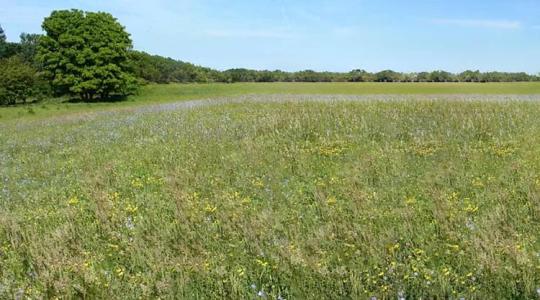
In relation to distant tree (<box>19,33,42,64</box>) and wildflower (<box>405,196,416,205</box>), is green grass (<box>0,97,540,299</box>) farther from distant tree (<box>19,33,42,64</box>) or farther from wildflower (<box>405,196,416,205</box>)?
distant tree (<box>19,33,42,64</box>)

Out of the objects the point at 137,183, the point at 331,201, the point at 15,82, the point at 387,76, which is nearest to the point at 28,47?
the point at 15,82

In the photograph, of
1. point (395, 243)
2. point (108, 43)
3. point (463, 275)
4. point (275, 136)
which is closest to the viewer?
point (463, 275)

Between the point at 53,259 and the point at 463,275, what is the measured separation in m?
4.13

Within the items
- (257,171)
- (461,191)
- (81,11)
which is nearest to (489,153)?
(461,191)

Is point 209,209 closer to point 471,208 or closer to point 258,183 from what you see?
point 258,183

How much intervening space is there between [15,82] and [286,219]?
55141 millimetres

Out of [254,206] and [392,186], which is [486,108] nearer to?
[392,186]

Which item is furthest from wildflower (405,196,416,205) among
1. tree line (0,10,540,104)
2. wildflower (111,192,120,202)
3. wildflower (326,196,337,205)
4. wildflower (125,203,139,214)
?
tree line (0,10,540,104)

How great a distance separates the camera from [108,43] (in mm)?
51562

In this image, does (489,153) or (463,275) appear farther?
(489,153)

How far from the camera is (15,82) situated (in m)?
50.4

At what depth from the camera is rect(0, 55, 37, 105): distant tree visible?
4944 cm

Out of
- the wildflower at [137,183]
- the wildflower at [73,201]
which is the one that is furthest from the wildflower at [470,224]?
the wildflower at [73,201]

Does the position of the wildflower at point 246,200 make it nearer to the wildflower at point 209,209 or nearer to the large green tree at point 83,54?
the wildflower at point 209,209
